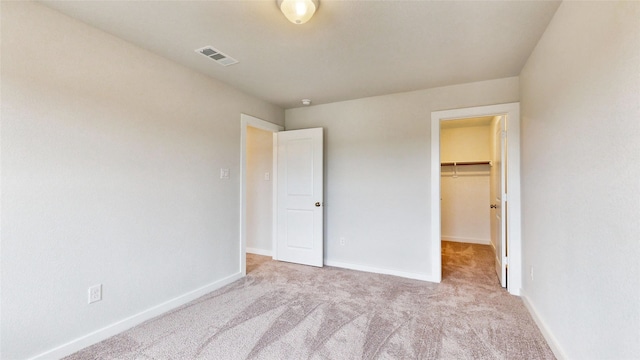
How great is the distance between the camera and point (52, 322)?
1.82 m

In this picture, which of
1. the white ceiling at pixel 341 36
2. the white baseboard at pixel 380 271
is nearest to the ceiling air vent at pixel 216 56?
the white ceiling at pixel 341 36

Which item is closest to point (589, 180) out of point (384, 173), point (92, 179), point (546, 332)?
→ point (546, 332)

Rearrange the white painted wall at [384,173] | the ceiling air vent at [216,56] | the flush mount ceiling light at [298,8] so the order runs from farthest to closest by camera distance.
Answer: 1. the white painted wall at [384,173]
2. the ceiling air vent at [216,56]
3. the flush mount ceiling light at [298,8]

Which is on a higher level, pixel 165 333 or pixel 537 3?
pixel 537 3

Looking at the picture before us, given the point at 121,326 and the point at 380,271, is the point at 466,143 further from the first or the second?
the point at 121,326

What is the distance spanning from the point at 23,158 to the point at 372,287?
3.11 metres

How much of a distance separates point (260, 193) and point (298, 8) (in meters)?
3.21

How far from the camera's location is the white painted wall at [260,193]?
173 inches

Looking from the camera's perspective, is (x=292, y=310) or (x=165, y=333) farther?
(x=292, y=310)

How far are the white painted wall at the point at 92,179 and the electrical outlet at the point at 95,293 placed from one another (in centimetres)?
4

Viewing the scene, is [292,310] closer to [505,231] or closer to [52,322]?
[52,322]

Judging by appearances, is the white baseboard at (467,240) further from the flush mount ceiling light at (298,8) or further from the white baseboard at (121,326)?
the flush mount ceiling light at (298,8)

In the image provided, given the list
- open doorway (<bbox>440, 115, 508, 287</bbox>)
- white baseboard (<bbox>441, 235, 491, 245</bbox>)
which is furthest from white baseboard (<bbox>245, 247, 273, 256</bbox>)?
white baseboard (<bbox>441, 235, 491, 245</bbox>)

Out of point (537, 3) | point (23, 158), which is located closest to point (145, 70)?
point (23, 158)
